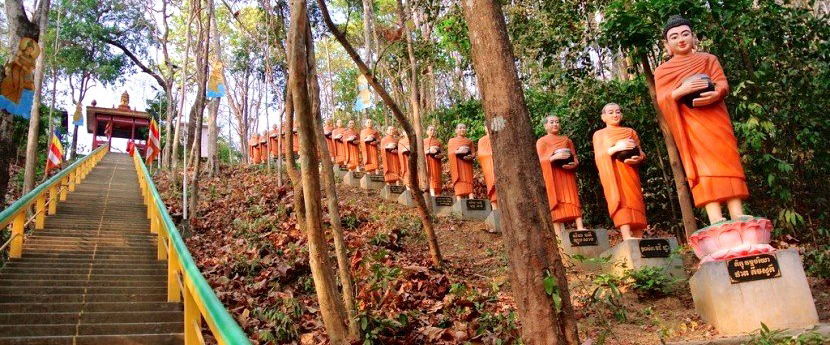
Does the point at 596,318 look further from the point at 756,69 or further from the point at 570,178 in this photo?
the point at 756,69

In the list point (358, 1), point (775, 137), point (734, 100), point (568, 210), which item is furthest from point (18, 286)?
point (358, 1)

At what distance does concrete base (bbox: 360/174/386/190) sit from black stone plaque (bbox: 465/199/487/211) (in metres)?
4.01

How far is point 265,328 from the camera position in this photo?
18.0 ft

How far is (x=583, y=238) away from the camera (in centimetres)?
777

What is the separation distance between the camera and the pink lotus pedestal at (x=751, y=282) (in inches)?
191

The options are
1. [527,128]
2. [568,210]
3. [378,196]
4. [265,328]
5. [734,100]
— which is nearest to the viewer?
[527,128]

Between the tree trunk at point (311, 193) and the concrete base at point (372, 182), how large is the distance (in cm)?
971

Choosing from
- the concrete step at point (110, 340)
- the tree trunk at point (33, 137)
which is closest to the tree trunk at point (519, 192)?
the concrete step at point (110, 340)

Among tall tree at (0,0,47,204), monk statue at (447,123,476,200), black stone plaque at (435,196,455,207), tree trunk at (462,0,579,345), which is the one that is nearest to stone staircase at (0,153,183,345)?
tall tree at (0,0,47,204)

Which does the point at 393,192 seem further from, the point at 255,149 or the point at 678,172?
the point at 255,149

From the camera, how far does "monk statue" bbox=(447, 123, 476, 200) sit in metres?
11.1

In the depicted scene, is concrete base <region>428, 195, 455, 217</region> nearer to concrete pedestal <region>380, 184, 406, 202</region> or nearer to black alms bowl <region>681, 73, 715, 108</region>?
concrete pedestal <region>380, 184, 406, 202</region>

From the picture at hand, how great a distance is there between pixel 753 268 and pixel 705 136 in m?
1.30

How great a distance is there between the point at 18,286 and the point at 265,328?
2.54 m
